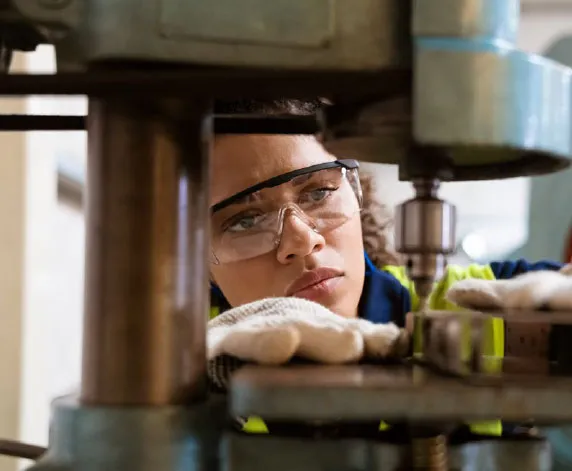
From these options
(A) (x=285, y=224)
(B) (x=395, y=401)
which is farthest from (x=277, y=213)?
(B) (x=395, y=401)

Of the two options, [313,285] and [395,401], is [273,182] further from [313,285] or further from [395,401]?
[395,401]

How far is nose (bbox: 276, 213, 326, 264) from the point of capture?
102 centimetres

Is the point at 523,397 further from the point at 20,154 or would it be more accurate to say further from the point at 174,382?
the point at 20,154

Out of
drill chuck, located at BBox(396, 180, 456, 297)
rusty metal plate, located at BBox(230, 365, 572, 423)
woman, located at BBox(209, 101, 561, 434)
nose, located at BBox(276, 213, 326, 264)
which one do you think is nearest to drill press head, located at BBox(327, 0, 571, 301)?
drill chuck, located at BBox(396, 180, 456, 297)

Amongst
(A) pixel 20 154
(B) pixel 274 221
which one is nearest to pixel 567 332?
(B) pixel 274 221

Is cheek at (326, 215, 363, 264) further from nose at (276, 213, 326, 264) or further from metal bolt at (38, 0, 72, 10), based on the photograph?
metal bolt at (38, 0, 72, 10)

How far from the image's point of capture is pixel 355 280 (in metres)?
1.13

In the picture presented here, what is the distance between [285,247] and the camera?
1.02 metres

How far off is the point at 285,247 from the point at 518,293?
566mm

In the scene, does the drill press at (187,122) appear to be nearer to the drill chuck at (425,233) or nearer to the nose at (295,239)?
the drill chuck at (425,233)

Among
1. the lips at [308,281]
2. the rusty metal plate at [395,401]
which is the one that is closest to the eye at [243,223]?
the lips at [308,281]

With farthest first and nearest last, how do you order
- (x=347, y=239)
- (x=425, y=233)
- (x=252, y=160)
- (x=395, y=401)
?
1. (x=347, y=239)
2. (x=252, y=160)
3. (x=425, y=233)
4. (x=395, y=401)

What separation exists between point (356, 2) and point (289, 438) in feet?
0.82

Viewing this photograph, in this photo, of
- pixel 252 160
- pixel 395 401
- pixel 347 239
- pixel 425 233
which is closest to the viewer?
pixel 395 401
